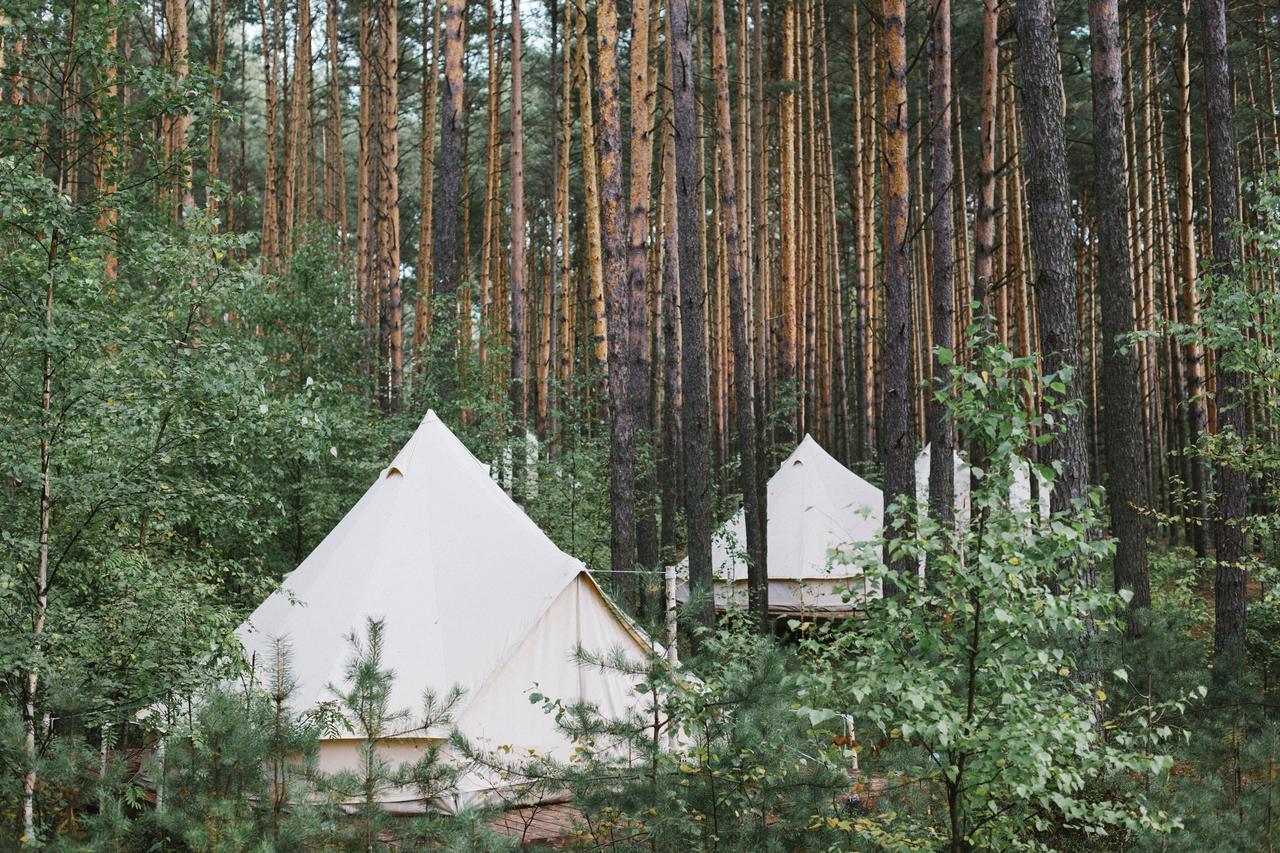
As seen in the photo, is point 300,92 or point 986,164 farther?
point 300,92

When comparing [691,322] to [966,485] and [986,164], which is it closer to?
[986,164]

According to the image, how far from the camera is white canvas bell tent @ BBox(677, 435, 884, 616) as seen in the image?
13.1m

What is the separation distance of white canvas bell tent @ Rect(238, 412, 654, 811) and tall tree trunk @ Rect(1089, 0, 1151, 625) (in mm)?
3887

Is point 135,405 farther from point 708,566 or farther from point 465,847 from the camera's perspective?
point 708,566

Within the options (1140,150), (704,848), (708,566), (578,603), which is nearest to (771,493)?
(708,566)

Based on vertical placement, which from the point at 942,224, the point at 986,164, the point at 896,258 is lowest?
the point at 896,258

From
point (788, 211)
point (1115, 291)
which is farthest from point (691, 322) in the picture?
point (788, 211)

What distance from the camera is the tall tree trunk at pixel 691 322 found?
9.64m

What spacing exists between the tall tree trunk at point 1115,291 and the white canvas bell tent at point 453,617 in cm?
389

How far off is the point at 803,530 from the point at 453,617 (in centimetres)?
761

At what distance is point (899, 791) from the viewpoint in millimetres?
4754

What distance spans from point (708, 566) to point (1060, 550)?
21.2 feet

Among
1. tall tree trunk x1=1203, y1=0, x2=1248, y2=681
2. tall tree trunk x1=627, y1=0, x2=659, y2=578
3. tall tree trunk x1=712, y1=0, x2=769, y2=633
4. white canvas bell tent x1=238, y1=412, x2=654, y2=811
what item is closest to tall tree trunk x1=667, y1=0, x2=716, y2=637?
tall tree trunk x1=627, y1=0, x2=659, y2=578

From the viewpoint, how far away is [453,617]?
684 cm
